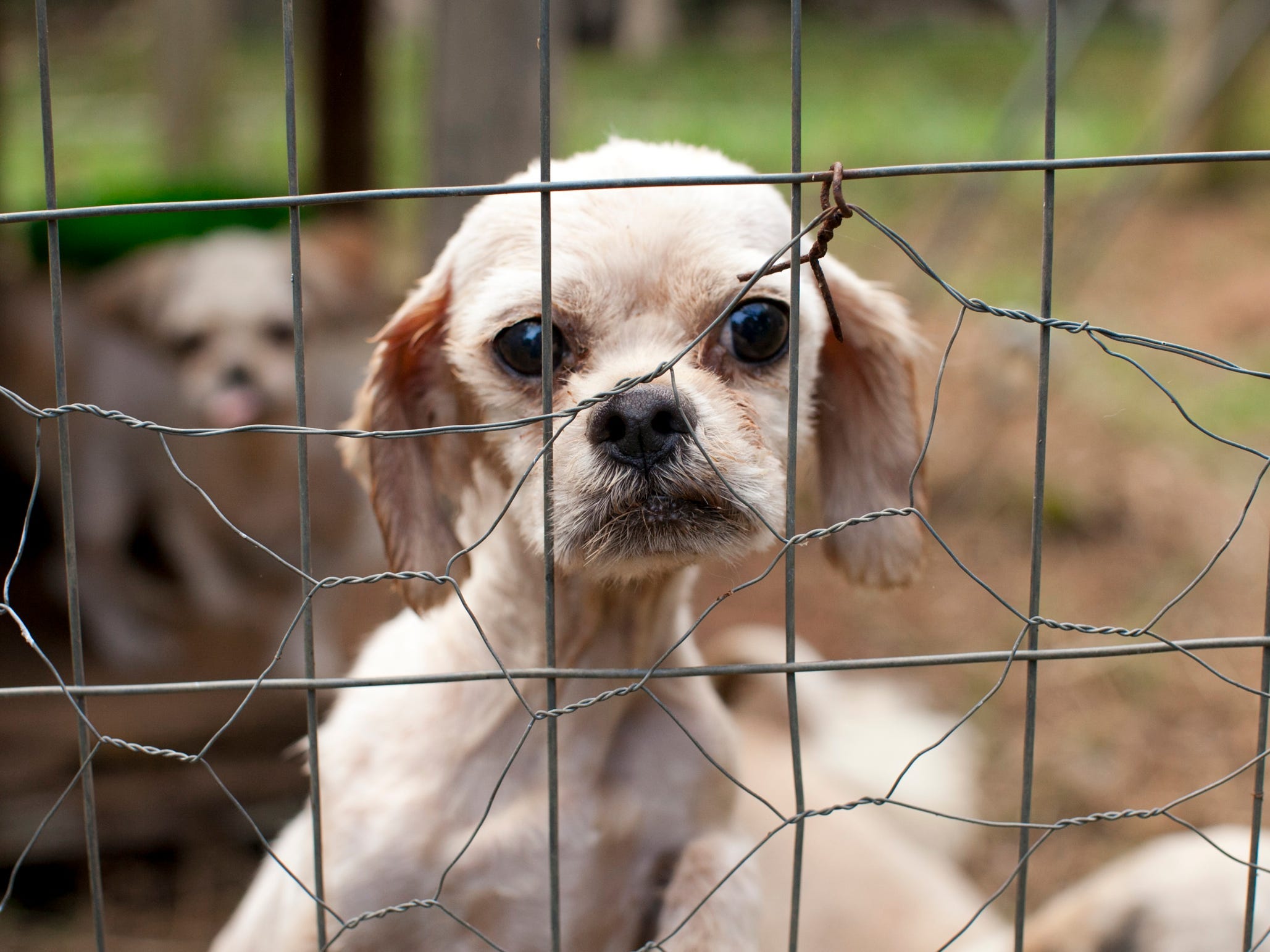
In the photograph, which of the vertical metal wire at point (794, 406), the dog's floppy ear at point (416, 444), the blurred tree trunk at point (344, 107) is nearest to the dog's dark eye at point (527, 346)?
the dog's floppy ear at point (416, 444)

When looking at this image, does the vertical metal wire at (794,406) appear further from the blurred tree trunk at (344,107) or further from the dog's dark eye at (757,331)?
the blurred tree trunk at (344,107)

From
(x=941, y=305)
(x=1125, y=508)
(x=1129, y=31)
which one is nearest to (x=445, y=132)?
(x=1125, y=508)

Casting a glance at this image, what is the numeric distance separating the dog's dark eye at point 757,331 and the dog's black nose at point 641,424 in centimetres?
21

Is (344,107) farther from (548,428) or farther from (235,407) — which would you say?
(548,428)

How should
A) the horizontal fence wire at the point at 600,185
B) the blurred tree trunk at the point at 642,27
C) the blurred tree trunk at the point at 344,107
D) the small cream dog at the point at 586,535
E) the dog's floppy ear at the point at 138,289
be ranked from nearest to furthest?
the horizontal fence wire at the point at 600,185, the small cream dog at the point at 586,535, the dog's floppy ear at the point at 138,289, the blurred tree trunk at the point at 344,107, the blurred tree trunk at the point at 642,27

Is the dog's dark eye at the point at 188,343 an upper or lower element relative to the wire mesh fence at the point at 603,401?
lower

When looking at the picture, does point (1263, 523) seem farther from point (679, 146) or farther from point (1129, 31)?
point (1129, 31)

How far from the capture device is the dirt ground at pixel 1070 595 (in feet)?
10.6

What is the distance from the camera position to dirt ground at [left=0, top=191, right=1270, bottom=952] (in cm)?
324

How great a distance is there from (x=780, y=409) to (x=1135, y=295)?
6052 mm

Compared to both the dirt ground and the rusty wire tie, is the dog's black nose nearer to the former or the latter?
the rusty wire tie

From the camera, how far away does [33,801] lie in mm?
3250

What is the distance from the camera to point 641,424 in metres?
1.38

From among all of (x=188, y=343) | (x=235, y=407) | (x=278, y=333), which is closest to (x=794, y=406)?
(x=235, y=407)
